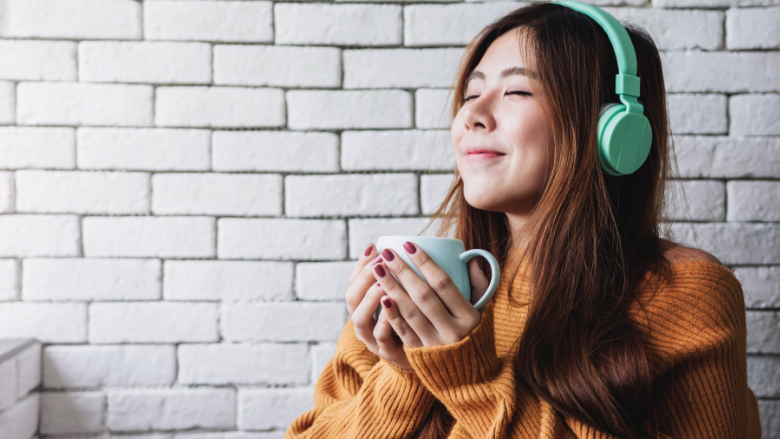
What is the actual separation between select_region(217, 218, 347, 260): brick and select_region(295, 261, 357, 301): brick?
0.02 meters

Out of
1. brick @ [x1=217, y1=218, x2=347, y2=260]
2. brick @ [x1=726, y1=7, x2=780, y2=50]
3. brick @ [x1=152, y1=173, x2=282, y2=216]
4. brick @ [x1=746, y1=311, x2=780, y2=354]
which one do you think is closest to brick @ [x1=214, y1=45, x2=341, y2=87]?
brick @ [x1=152, y1=173, x2=282, y2=216]

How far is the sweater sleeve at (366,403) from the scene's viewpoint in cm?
71

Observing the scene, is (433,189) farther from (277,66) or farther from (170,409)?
(170,409)

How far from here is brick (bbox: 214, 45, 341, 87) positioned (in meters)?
1.13

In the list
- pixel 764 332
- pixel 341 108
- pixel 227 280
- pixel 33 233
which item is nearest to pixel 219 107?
pixel 341 108

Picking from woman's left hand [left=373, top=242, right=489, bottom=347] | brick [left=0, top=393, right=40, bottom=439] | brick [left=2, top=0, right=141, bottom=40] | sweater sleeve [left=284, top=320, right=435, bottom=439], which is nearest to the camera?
woman's left hand [left=373, top=242, right=489, bottom=347]

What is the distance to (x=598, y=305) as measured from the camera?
0.74m

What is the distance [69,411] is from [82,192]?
0.53m

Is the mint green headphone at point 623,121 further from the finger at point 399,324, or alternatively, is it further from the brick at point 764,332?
the brick at point 764,332

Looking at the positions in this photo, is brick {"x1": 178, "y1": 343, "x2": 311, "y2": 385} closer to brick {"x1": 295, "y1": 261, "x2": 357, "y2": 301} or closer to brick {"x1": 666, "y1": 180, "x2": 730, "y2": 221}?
brick {"x1": 295, "y1": 261, "x2": 357, "y2": 301}

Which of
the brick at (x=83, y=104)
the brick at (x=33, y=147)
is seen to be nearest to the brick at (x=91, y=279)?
the brick at (x=33, y=147)

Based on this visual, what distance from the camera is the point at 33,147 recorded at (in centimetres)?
112

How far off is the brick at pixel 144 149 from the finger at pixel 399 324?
2.41 ft

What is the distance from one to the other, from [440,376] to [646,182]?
1.84ft
